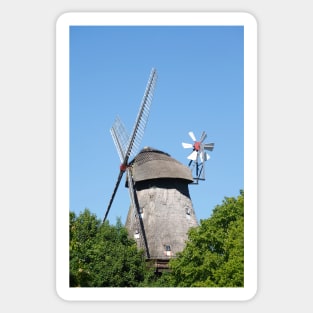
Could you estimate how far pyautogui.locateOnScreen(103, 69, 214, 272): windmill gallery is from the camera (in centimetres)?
3603

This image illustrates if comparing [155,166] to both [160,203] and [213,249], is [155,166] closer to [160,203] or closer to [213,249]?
[160,203]

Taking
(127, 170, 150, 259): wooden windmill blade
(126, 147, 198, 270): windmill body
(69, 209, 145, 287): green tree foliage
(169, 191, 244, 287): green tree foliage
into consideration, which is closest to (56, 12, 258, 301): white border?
(169, 191, 244, 287): green tree foliage

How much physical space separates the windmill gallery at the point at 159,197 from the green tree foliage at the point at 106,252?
1545mm

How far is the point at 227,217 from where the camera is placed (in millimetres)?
28953

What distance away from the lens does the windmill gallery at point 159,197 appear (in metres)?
36.0

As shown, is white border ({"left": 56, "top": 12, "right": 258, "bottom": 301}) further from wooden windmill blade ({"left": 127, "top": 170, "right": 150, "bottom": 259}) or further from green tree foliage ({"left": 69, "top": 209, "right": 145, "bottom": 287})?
wooden windmill blade ({"left": 127, "top": 170, "right": 150, "bottom": 259})
